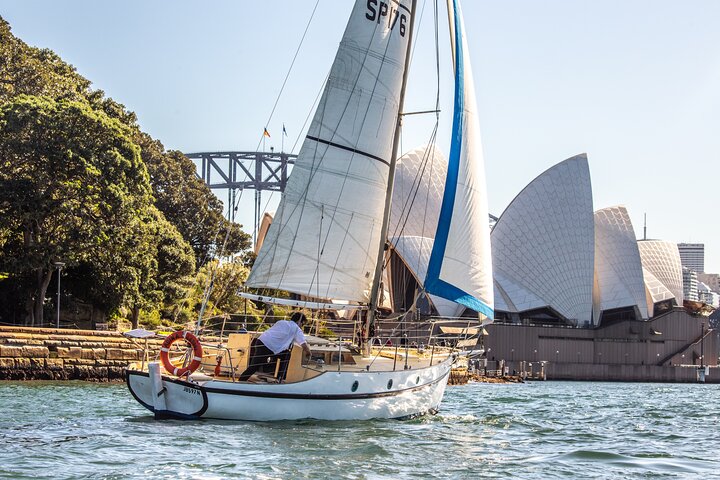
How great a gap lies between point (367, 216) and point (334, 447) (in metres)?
7.11

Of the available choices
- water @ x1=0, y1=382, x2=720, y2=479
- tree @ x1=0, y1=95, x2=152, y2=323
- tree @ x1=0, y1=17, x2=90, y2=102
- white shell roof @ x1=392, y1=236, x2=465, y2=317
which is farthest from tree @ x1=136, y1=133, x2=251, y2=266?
water @ x1=0, y1=382, x2=720, y2=479

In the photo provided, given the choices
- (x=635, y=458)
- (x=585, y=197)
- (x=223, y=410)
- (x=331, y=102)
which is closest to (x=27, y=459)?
(x=223, y=410)

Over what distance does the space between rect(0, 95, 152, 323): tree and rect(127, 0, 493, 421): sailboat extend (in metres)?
18.8

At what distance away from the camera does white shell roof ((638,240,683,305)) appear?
87188 mm

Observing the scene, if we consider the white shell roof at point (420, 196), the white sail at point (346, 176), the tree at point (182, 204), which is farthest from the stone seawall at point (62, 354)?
the white shell roof at point (420, 196)

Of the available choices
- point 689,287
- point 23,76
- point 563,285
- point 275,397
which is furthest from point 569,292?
point 689,287

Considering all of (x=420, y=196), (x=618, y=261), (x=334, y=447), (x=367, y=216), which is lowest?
(x=334, y=447)

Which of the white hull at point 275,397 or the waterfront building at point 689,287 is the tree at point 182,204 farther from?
the waterfront building at point 689,287

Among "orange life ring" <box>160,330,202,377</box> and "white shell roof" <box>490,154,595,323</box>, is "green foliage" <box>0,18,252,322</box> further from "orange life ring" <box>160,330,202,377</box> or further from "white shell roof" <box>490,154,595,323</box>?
"white shell roof" <box>490,154,595,323</box>

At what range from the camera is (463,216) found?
21.9 meters

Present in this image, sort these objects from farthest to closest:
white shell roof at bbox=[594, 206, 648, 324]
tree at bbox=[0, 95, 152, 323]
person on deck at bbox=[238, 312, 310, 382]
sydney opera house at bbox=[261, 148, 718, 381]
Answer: white shell roof at bbox=[594, 206, 648, 324], sydney opera house at bbox=[261, 148, 718, 381], tree at bbox=[0, 95, 152, 323], person on deck at bbox=[238, 312, 310, 382]

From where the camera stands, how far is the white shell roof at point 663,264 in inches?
3433

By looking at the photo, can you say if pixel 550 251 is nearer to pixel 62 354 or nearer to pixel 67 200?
pixel 67 200

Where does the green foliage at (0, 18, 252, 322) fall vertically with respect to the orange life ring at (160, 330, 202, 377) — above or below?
above
